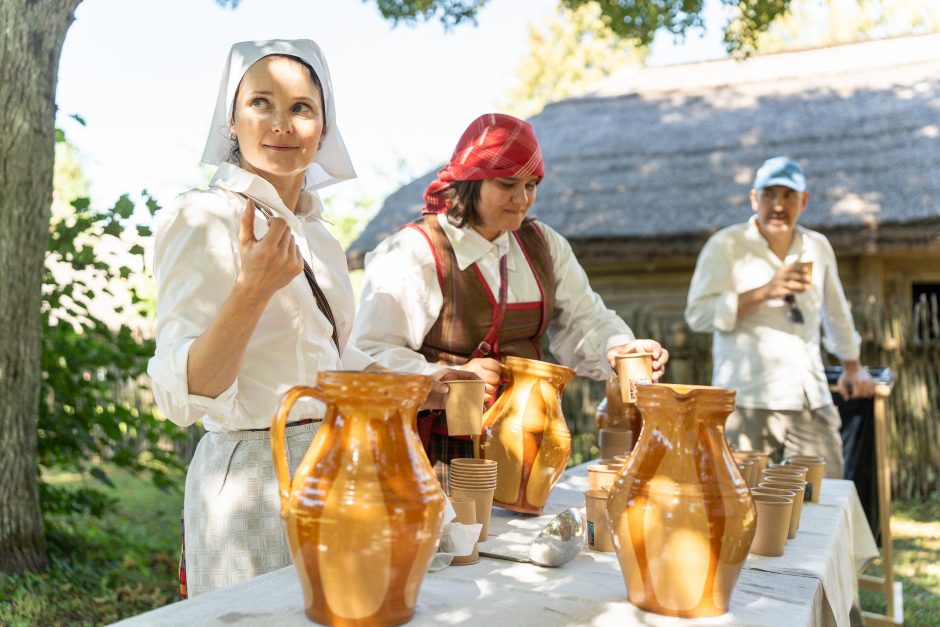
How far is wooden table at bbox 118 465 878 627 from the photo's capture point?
1.16 metres

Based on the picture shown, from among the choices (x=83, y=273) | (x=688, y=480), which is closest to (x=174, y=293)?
(x=688, y=480)

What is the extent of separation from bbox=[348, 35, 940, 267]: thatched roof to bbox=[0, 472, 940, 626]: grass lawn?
2.75m

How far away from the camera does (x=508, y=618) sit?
1.17 meters

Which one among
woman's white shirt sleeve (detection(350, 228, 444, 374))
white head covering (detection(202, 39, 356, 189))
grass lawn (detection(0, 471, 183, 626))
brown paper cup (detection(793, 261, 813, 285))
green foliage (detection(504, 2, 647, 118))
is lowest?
grass lawn (detection(0, 471, 183, 626))

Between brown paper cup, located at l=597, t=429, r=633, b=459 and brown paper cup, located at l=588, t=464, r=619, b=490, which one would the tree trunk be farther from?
brown paper cup, located at l=588, t=464, r=619, b=490

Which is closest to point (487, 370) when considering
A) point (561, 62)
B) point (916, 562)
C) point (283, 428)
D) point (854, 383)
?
point (283, 428)

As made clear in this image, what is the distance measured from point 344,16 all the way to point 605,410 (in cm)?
3655

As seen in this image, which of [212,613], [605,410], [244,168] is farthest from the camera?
[605,410]

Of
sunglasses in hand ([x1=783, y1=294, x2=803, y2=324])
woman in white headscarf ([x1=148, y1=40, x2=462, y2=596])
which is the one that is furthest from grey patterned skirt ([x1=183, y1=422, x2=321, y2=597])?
sunglasses in hand ([x1=783, y1=294, x2=803, y2=324])

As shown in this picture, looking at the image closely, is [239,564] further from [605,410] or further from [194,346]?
[605,410]

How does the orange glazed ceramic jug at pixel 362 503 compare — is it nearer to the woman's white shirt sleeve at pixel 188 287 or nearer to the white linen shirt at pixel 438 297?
the woman's white shirt sleeve at pixel 188 287

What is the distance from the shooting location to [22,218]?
3.34 meters

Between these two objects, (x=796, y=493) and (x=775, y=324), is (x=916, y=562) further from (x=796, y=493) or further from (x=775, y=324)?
(x=796, y=493)

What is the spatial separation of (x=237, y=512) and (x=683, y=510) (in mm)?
793
